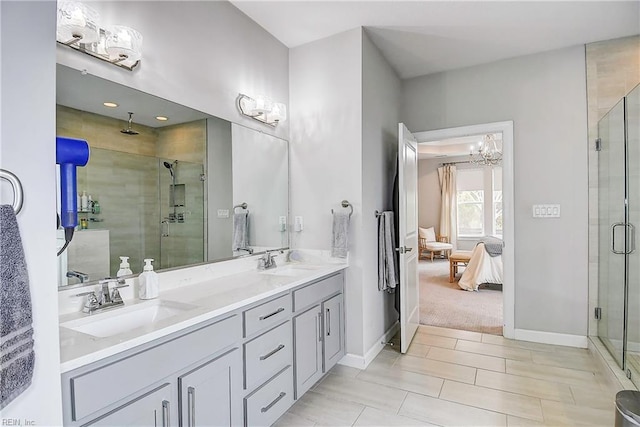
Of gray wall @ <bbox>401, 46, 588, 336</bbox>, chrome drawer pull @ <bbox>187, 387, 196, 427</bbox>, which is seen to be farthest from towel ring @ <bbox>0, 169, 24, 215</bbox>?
gray wall @ <bbox>401, 46, 588, 336</bbox>

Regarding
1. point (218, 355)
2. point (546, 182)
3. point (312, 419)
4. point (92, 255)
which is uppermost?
point (546, 182)

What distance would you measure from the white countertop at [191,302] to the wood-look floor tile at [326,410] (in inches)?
31.4

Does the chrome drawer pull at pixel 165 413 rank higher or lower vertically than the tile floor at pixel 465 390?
higher

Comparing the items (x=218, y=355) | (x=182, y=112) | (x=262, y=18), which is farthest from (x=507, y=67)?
(x=218, y=355)

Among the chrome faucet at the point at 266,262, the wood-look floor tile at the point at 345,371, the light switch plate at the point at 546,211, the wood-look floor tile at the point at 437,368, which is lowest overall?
the wood-look floor tile at the point at 345,371

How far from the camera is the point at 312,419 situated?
2.06 meters

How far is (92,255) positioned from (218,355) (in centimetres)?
75

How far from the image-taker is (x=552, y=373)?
2623 millimetres

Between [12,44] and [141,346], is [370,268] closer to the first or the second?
[141,346]

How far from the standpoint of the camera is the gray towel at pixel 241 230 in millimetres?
2436

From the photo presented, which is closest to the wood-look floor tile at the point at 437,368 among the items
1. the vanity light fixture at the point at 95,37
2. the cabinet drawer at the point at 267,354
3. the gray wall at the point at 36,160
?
the cabinet drawer at the point at 267,354

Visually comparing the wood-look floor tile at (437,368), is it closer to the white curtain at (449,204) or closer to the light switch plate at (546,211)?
the light switch plate at (546,211)

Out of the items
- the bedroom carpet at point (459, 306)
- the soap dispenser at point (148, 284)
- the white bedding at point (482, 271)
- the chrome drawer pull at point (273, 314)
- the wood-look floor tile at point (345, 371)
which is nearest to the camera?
the soap dispenser at point (148, 284)

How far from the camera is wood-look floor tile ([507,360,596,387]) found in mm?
2496
